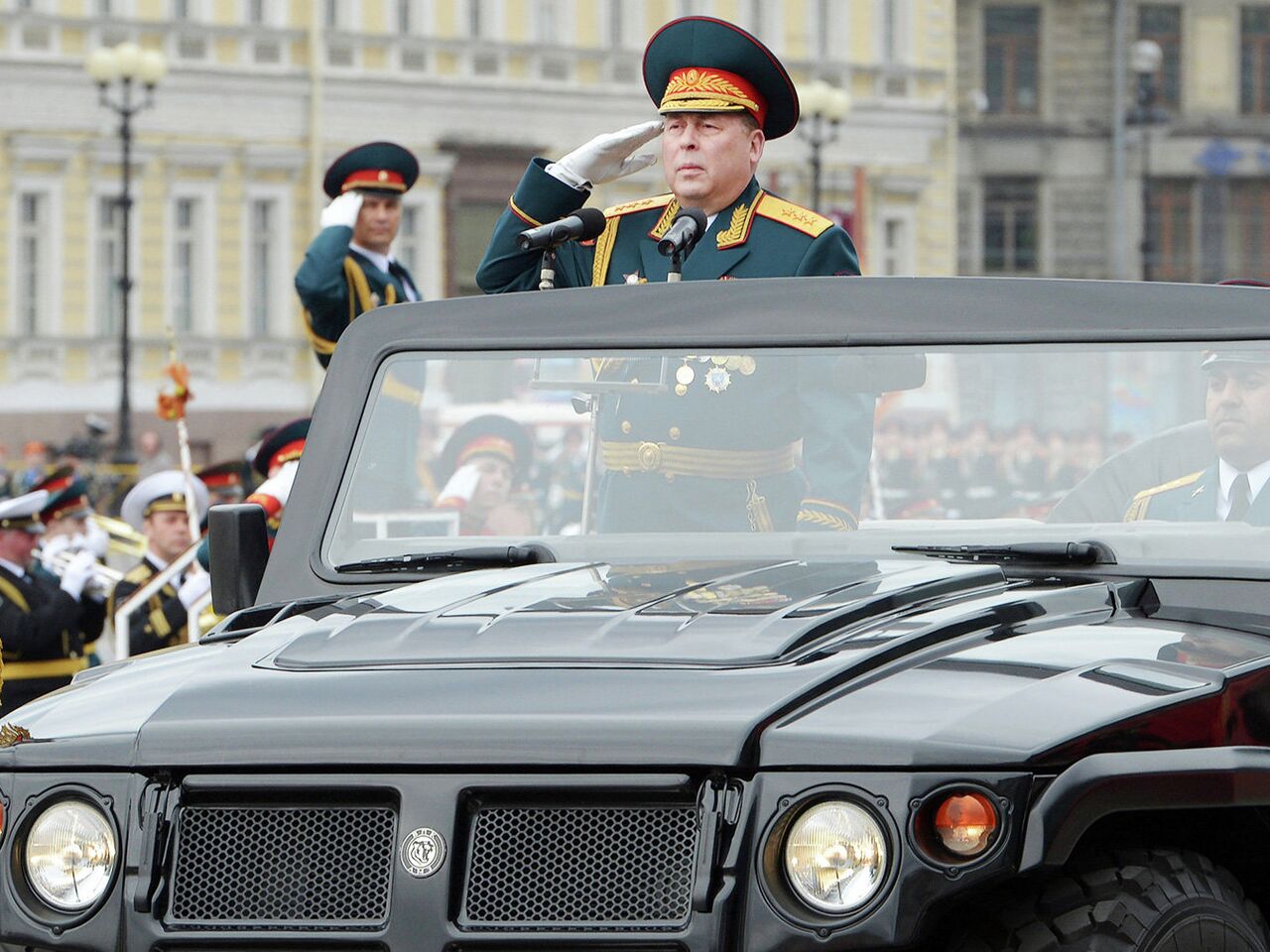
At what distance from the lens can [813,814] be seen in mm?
2969

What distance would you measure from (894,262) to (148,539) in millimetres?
37055

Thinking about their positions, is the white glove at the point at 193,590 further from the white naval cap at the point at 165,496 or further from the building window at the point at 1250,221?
the building window at the point at 1250,221

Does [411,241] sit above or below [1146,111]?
below

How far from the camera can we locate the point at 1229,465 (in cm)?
395

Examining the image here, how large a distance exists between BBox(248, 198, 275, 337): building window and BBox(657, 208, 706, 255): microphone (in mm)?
38774

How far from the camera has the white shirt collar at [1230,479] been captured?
3.88 metres

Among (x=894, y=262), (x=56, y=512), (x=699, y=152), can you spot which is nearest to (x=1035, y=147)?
(x=894, y=262)

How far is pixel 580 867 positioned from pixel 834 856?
302 millimetres

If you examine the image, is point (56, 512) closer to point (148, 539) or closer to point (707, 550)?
point (148, 539)

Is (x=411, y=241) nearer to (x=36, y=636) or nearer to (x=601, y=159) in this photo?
(x=36, y=636)

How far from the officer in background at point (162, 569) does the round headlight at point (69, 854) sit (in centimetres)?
771

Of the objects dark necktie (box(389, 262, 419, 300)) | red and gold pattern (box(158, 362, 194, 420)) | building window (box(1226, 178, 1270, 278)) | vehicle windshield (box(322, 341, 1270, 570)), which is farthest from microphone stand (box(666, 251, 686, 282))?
building window (box(1226, 178, 1270, 278))

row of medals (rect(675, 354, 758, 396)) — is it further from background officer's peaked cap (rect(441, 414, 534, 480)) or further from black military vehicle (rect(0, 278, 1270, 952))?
background officer's peaked cap (rect(441, 414, 534, 480))

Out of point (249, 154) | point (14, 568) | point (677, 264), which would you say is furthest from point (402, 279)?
point (249, 154)
